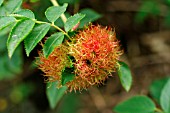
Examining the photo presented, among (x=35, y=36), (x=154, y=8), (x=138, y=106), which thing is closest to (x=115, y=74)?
(x=154, y=8)

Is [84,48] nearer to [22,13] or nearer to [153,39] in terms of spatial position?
[22,13]

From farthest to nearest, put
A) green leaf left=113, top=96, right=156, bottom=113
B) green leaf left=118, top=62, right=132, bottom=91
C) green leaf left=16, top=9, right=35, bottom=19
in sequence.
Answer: green leaf left=113, top=96, right=156, bottom=113, green leaf left=118, top=62, right=132, bottom=91, green leaf left=16, top=9, right=35, bottom=19

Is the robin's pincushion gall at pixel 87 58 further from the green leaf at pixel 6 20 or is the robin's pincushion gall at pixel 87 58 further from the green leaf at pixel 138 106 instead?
the green leaf at pixel 138 106

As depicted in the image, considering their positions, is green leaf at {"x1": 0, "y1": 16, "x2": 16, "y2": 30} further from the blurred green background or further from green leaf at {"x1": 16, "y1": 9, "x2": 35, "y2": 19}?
the blurred green background

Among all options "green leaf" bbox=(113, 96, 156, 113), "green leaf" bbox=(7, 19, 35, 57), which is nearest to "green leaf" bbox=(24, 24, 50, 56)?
"green leaf" bbox=(7, 19, 35, 57)

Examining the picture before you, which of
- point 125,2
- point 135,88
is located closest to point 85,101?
point 135,88

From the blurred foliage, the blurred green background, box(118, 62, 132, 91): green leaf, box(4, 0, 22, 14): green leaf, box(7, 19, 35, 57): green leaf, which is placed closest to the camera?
box(7, 19, 35, 57): green leaf

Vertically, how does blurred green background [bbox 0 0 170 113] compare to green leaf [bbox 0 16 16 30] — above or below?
below

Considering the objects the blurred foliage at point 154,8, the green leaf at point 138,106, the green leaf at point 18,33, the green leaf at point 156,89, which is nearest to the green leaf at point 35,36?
the green leaf at point 18,33

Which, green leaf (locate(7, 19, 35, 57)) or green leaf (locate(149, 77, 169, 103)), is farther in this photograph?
green leaf (locate(149, 77, 169, 103))
